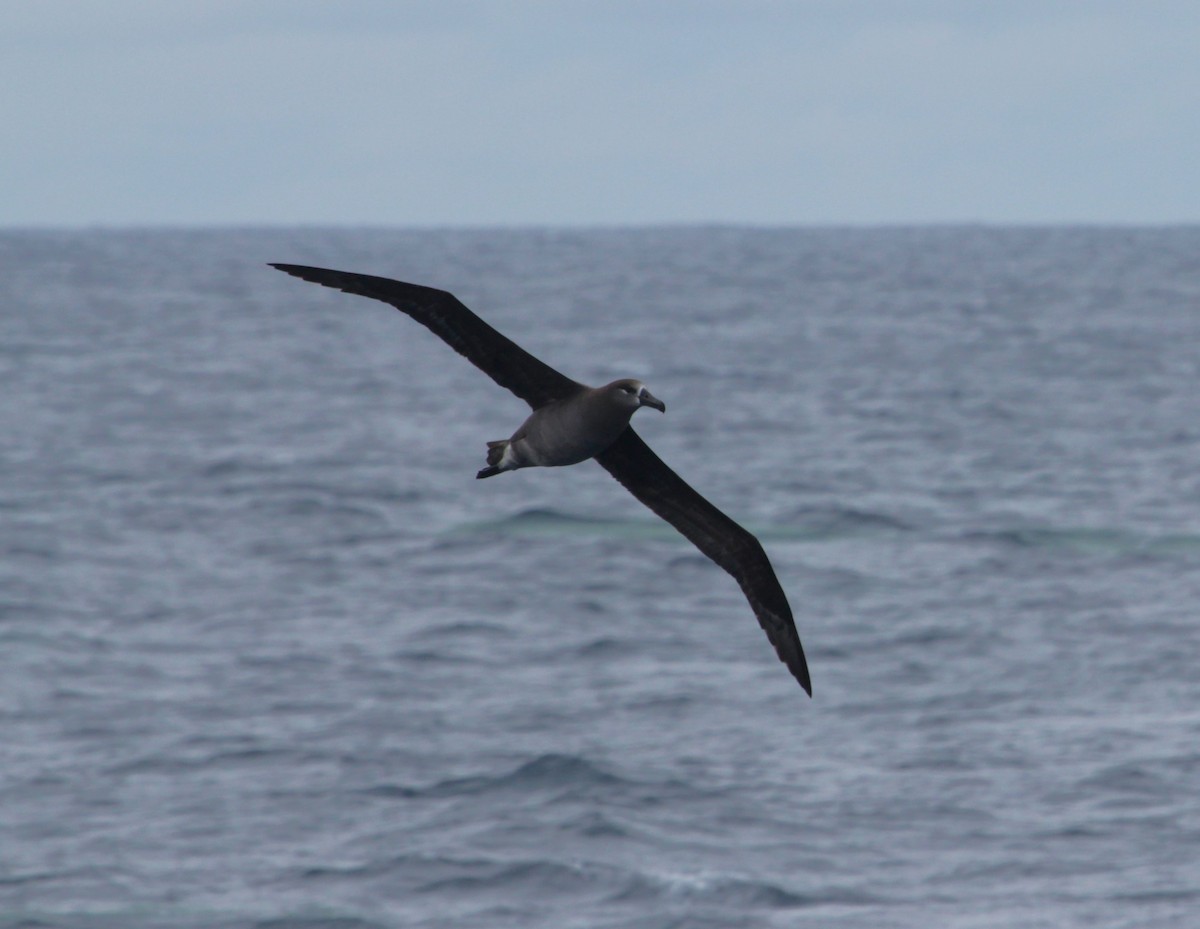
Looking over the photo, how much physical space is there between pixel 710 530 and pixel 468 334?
1.91 meters

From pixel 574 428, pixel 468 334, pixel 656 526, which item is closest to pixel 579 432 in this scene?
pixel 574 428

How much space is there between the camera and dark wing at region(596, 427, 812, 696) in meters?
10.1

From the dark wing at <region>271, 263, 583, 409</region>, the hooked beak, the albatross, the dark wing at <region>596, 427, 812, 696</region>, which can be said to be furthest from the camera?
the dark wing at <region>596, 427, 812, 696</region>

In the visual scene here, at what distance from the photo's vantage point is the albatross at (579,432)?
8859 millimetres

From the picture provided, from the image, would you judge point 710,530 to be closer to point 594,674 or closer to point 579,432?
point 579,432

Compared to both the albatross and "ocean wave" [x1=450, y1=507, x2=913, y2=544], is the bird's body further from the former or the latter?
"ocean wave" [x1=450, y1=507, x2=913, y2=544]

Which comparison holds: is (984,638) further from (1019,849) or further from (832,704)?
(1019,849)

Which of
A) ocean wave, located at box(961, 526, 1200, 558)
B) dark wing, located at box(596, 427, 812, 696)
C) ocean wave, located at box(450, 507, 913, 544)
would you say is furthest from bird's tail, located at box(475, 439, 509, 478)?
ocean wave, located at box(450, 507, 913, 544)

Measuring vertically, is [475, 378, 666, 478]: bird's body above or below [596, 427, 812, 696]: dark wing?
above

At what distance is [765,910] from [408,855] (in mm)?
2692

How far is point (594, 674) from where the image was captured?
1997 centimetres

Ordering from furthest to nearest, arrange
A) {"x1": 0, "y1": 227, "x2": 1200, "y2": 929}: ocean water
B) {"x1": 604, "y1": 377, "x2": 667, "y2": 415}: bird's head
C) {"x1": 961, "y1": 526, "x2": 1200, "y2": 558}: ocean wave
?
{"x1": 961, "y1": 526, "x2": 1200, "y2": 558}: ocean wave < {"x1": 0, "y1": 227, "x2": 1200, "y2": 929}: ocean water < {"x1": 604, "y1": 377, "x2": 667, "y2": 415}: bird's head

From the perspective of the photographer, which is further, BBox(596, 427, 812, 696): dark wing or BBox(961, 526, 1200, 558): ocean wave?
BBox(961, 526, 1200, 558): ocean wave

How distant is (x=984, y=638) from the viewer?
70.0 feet
